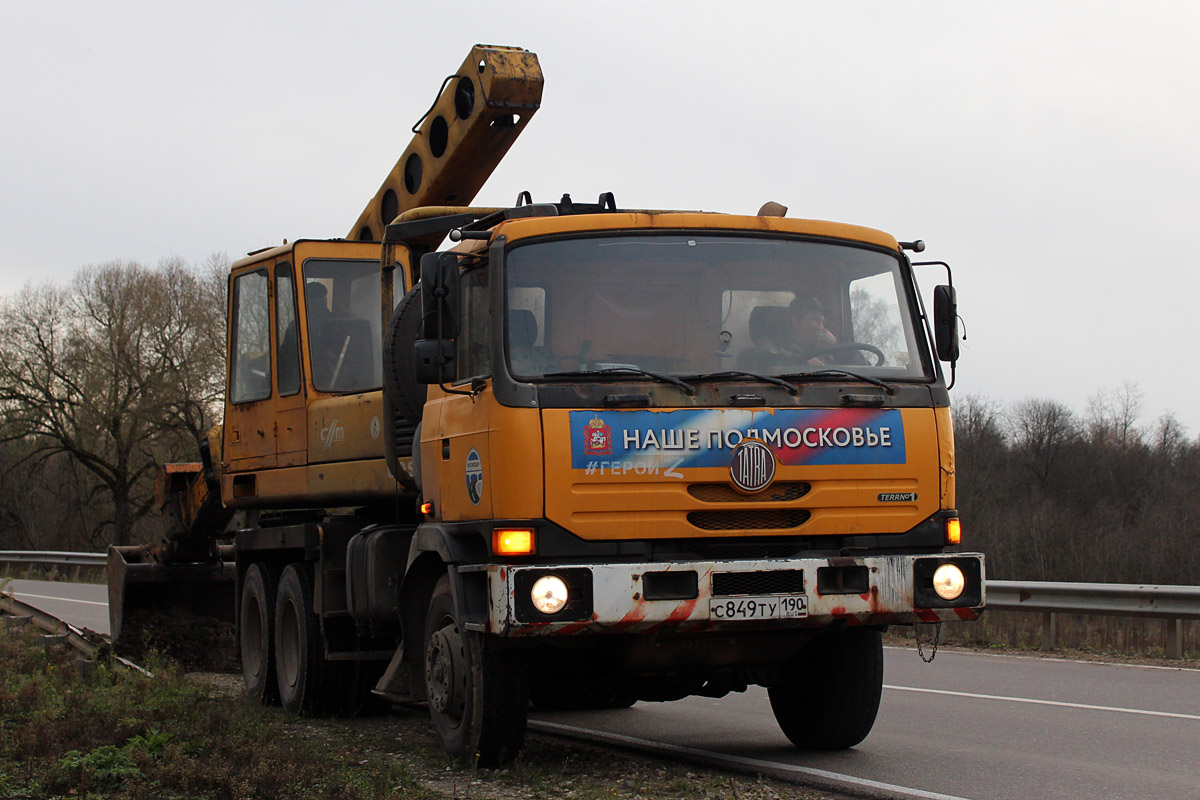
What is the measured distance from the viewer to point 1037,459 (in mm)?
65750

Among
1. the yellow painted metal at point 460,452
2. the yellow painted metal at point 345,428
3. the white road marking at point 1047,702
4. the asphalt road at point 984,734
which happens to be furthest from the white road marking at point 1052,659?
the yellow painted metal at point 460,452

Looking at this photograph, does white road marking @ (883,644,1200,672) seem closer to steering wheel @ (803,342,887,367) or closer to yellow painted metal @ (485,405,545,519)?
steering wheel @ (803,342,887,367)

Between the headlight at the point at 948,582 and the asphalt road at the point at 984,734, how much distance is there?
872 millimetres

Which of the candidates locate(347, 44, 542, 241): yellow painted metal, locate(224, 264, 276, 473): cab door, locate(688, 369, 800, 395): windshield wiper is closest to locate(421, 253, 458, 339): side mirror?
locate(688, 369, 800, 395): windshield wiper

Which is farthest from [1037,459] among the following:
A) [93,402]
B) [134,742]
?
[134,742]

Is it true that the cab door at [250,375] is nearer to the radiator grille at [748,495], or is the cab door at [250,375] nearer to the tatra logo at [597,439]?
the tatra logo at [597,439]

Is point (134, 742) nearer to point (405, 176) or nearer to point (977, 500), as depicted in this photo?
point (405, 176)

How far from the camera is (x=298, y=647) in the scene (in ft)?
30.5

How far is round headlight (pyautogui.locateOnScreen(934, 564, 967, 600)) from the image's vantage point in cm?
633

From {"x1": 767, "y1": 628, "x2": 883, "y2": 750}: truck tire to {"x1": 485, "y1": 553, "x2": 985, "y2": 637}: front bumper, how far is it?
0.75 m

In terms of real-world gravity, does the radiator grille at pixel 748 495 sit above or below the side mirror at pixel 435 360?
below

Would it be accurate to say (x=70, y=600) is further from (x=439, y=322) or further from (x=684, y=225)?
Result: (x=684, y=225)

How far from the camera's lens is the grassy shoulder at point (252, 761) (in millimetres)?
5922

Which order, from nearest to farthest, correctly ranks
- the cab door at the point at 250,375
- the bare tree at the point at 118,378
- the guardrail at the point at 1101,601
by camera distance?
the cab door at the point at 250,375, the guardrail at the point at 1101,601, the bare tree at the point at 118,378
